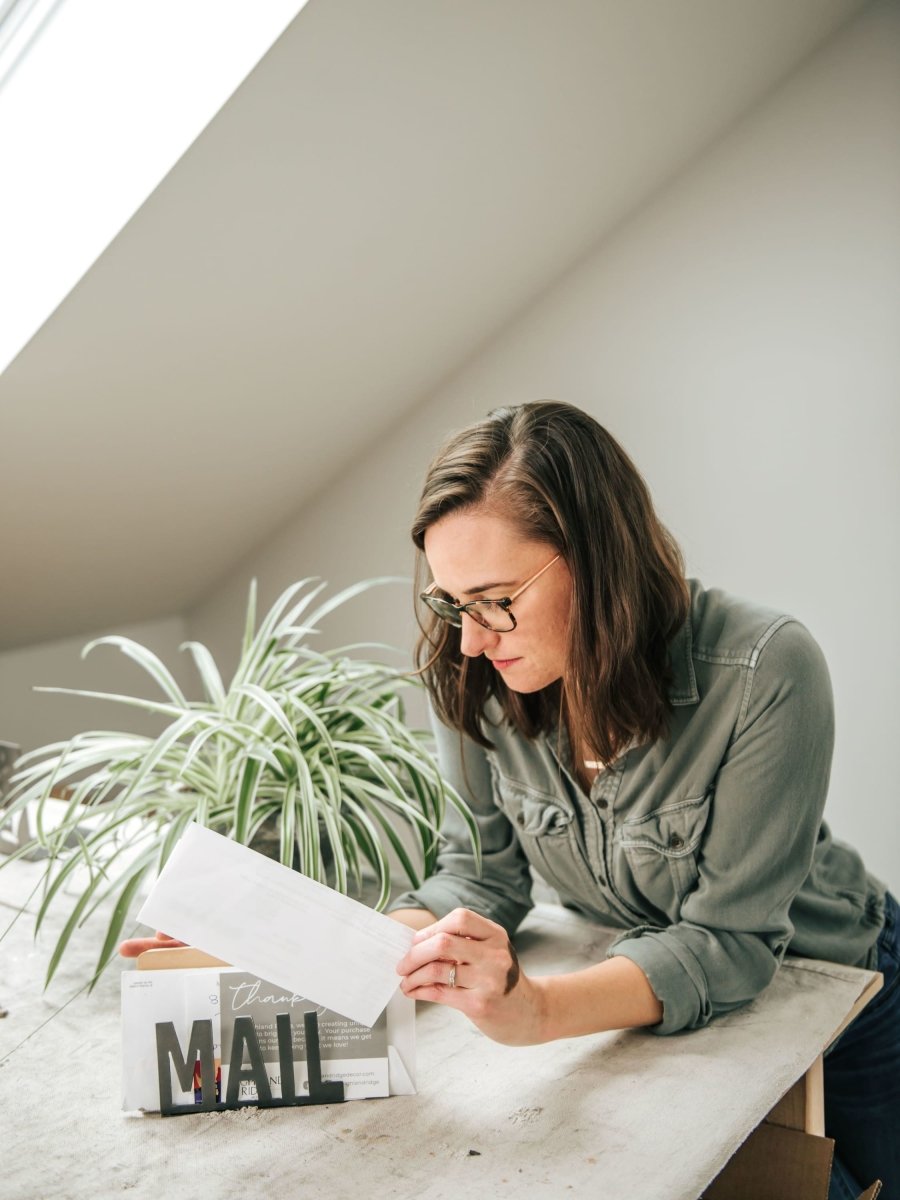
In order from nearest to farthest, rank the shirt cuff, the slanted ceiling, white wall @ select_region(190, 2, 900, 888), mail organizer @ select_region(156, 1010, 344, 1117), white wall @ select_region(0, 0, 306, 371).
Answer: mail organizer @ select_region(156, 1010, 344, 1117)
the shirt cuff
white wall @ select_region(0, 0, 306, 371)
the slanted ceiling
white wall @ select_region(190, 2, 900, 888)

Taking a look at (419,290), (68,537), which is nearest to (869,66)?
(419,290)

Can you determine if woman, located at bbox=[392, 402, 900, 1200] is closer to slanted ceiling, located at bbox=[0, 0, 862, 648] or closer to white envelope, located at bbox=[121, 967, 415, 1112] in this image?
white envelope, located at bbox=[121, 967, 415, 1112]

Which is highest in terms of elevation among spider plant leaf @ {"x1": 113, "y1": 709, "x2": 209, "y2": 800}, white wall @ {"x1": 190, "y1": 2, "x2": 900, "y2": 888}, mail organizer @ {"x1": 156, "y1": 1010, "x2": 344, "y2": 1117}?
white wall @ {"x1": 190, "y1": 2, "x2": 900, "y2": 888}

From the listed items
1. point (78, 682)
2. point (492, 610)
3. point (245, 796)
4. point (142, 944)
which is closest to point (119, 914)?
point (142, 944)

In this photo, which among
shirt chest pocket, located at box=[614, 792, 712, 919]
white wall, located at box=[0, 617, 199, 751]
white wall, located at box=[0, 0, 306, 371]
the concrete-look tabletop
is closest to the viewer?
the concrete-look tabletop

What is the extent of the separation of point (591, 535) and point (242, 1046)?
60cm

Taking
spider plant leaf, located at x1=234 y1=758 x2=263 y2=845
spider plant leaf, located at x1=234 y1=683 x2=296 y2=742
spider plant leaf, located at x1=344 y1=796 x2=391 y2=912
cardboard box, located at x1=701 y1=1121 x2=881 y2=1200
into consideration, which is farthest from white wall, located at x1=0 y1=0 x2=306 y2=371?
cardboard box, located at x1=701 y1=1121 x2=881 y2=1200

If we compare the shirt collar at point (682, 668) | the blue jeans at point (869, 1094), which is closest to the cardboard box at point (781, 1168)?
the blue jeans at point (869, 1094)

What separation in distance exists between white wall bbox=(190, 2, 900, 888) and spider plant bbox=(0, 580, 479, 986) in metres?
0.98

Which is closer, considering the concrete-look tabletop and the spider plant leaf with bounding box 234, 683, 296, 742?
the concrete-look tabletop

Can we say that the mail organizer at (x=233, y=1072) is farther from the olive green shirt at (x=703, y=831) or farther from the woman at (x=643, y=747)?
the olive green shirt at (x=703, y=831)

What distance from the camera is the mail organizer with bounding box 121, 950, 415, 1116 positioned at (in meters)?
0.96

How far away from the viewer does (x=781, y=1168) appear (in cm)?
103

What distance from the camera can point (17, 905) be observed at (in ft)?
4.83
